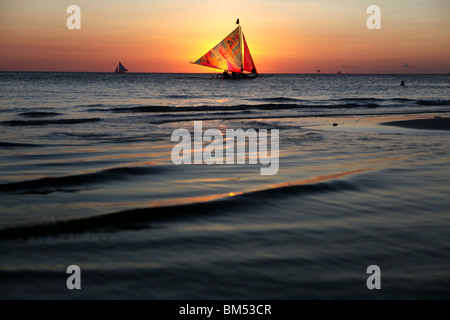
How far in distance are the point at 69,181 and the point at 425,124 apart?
47.5 ft

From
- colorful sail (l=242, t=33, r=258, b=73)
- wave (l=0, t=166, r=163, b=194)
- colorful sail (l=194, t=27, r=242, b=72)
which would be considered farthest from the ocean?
colorful sail (l=242, t=33, r=258, b=73)

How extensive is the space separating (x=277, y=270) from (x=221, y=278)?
493mm

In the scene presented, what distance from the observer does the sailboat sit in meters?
82.8

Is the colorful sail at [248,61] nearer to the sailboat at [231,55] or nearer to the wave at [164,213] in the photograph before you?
the sailboat at [231,55]

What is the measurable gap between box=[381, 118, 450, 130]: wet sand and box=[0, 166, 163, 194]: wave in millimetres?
11909

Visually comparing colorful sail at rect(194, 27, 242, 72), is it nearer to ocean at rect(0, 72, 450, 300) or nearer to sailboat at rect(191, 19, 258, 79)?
sailboat at rect(191, 19, 258, 79)

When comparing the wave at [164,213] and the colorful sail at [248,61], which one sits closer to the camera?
the wave at [164,213]

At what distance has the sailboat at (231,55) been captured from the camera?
82750 mm

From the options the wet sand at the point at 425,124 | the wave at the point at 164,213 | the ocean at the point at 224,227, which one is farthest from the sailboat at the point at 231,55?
the wave at the point at 164,213

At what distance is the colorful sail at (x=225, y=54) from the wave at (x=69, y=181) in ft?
250

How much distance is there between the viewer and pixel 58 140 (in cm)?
1234
